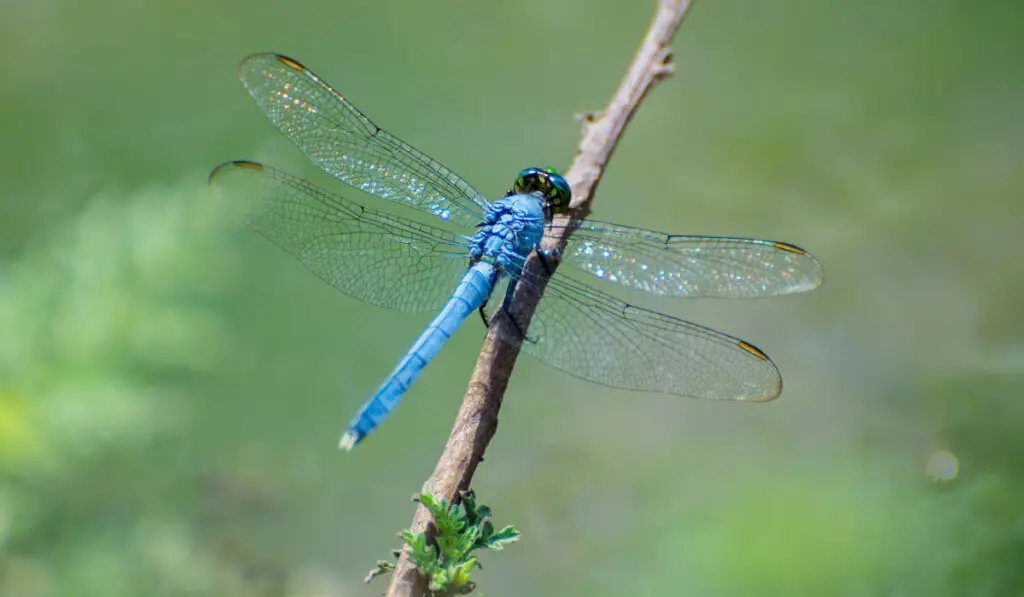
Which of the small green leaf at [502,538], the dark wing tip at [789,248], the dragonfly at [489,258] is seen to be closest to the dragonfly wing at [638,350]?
the dragonfly at [489,258]

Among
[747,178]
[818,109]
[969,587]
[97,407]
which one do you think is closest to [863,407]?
[969,587]

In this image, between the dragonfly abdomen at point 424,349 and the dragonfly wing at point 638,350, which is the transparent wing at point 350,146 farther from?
the dragonfly wing at point 638,350

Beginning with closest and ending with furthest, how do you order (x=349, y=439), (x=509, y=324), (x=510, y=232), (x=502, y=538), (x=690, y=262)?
1. (x=502, y=538)
2. (x=349, y=439)
3. (x=509, y=324)
4. (x=690, y=262)
5. (x=510, y=232)

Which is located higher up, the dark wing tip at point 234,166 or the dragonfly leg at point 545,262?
the dragonfly leg at point 545,262

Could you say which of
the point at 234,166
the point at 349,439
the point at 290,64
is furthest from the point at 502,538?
the point at 290,64

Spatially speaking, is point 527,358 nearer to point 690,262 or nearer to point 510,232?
point 510,232

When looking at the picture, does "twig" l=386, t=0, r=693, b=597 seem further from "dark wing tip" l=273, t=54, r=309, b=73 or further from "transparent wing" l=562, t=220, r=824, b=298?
"dark wing tip" l=273, t=54, r=309, b=73
